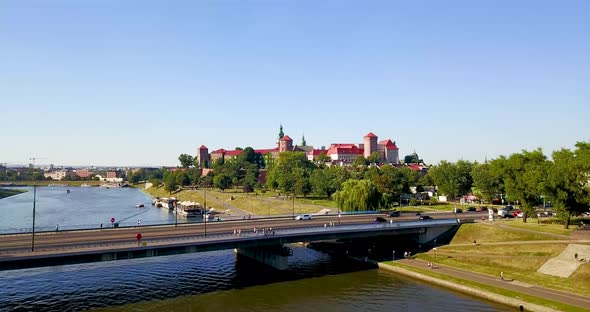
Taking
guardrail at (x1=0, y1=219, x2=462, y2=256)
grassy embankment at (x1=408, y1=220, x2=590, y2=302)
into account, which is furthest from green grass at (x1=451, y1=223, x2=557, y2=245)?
guardrail at (x1=0, y1=219, x2=462, y2=256)

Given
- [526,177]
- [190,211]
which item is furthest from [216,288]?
[190,211]

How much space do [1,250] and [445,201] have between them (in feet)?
387

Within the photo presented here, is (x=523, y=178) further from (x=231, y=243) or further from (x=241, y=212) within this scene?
(x=241, y=212)

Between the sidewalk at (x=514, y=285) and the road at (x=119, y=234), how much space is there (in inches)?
932

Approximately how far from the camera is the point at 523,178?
81938 mm

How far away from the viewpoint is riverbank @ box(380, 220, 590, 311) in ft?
163

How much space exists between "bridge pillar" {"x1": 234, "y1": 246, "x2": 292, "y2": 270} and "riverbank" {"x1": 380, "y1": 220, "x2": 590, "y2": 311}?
49.9 feet

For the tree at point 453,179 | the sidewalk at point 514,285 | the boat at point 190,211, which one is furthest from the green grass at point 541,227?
the boat at point 190,211

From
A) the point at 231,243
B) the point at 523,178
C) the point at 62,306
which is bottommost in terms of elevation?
the point at 62,306

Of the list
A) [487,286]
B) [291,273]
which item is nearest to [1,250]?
[291,273]

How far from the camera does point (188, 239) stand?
57594 mm

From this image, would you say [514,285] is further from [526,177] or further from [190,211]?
[190,211]

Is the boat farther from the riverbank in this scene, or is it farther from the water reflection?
the riverbank

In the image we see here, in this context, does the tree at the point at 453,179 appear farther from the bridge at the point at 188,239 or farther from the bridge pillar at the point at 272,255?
the bridge pillar at the point at 272,255
